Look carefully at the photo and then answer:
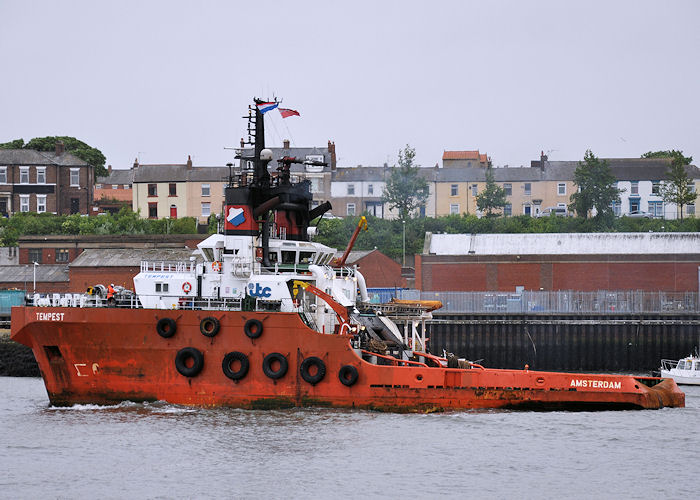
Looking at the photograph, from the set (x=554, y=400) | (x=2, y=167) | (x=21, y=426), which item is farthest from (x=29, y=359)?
(x=2, y=167)

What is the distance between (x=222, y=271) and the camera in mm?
34719

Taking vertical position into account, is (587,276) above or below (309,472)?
above

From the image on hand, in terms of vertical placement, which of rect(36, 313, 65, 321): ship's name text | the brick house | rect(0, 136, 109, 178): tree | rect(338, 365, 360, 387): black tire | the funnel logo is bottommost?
rect(338, 365, 360, 387): black tire

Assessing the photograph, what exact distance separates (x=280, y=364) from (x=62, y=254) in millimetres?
41739

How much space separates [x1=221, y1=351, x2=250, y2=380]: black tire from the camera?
3278cm

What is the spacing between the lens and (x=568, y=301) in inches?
2196

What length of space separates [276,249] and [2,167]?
207 feet

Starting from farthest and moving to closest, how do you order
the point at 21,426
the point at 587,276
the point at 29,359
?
the point at 587,276
the point at 29,359
the point at 21,426

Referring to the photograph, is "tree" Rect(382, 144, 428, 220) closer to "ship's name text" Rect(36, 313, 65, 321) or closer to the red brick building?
the red brick building

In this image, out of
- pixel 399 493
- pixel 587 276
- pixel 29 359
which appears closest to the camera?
pixel 399 493

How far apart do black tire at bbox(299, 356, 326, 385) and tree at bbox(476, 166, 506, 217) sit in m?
57.9

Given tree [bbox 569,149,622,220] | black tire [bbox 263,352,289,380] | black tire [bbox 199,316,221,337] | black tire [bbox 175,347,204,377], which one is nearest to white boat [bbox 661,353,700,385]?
black tire [bbox 263,352,289,380]

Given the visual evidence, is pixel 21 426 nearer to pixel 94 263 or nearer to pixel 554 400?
pixel 554 400

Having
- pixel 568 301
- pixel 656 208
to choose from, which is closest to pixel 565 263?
pixel 568 301
